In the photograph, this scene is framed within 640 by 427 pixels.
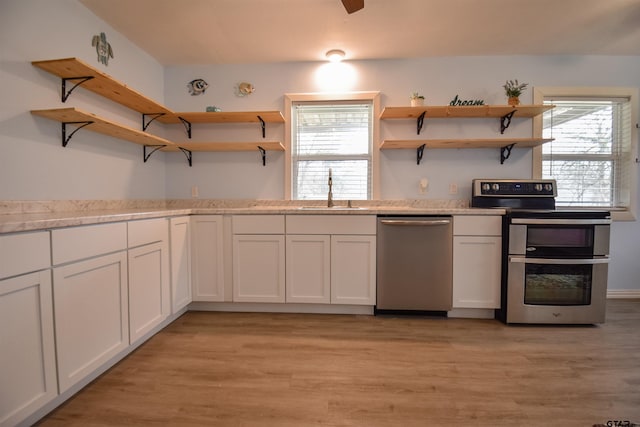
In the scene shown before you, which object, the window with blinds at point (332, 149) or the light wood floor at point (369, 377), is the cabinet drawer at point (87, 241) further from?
the window with blinds at point (332, 149)

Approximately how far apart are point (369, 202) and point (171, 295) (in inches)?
74.1

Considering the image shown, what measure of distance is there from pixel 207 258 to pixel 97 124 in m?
1.23

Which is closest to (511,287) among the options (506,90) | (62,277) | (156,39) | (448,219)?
(448,219)

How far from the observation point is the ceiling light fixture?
2.57m

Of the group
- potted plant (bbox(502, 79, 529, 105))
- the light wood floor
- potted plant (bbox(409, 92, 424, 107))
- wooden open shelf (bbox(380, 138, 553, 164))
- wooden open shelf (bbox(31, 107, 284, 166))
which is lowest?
the light wood floor

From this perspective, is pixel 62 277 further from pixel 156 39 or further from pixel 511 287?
pixel 511 287

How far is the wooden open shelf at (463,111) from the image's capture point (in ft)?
8.06

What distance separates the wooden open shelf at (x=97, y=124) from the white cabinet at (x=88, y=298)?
2.41ft

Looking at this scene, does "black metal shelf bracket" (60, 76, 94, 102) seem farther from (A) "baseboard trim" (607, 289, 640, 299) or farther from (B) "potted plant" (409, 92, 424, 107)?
(A) "baseboard trim" (607, 289, 640, 299)

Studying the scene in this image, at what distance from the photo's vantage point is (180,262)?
221cm

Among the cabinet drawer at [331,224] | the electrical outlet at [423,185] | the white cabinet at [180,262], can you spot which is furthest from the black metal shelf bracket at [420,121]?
the white cabinet at [180,262]

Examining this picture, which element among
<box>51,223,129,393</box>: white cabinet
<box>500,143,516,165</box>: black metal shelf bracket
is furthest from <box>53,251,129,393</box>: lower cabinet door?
<box>500,143,516,165</box>: black metal shelf bracket

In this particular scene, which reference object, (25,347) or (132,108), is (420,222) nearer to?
(25,347)

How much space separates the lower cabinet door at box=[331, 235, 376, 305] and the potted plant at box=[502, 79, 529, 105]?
1799mm
